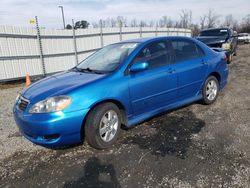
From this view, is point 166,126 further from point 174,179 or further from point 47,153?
point 47,153

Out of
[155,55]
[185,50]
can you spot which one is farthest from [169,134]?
[185,50]

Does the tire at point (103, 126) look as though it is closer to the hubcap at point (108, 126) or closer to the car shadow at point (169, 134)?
the hubcap at point (108, 126)

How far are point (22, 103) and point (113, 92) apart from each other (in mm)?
1378

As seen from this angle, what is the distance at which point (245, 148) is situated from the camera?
3219 millimetres

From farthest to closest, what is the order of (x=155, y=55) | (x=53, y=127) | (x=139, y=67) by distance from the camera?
(x=155, y=55), (x=139, y=67), (x=53, y=127)

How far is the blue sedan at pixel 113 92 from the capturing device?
3.04 meters

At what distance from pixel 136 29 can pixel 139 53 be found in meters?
12.7

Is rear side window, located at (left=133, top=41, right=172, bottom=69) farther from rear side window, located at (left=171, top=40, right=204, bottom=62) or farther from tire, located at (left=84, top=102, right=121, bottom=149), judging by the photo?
tire, located at (left=84, top=102, right=121, bottom=149)

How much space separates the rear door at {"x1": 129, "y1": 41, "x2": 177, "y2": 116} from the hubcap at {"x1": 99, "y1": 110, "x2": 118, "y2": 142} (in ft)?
1.34

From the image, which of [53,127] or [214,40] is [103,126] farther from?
[214,40]

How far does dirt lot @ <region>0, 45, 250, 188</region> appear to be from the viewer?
265 centimetres

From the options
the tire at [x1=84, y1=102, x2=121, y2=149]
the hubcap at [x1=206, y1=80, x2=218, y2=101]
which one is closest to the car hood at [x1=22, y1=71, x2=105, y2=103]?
the tire at [x1=84, y1=102, x2=121, y2=149]

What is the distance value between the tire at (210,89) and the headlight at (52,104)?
3219 mm

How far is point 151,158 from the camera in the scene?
309 centimetres
